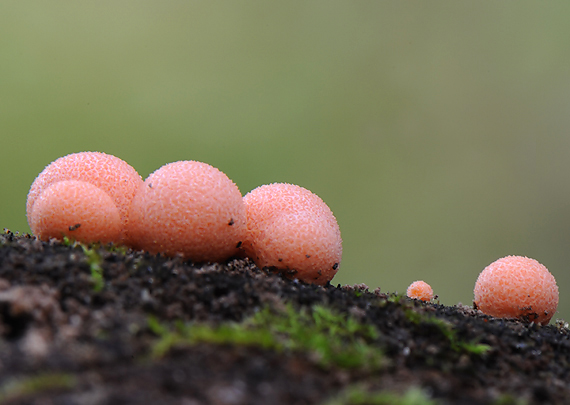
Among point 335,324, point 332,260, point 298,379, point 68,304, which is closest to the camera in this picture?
point 298,379

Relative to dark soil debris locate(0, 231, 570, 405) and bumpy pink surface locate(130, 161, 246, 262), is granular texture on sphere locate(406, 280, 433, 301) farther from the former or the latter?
bumpy pink surface locate(130, 161, 246, 262)

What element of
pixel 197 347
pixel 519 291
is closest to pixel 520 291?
pixel 519 291

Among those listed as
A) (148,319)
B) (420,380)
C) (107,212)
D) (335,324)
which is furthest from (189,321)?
(107,212)

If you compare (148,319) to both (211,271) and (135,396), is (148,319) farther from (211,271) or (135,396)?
(211,271)

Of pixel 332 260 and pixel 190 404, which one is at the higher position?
pixel 332 260

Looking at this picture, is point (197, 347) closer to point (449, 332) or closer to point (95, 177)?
point (449, 332)

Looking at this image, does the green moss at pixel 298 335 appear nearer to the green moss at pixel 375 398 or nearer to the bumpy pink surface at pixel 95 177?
the green moss at pixel 375 398
